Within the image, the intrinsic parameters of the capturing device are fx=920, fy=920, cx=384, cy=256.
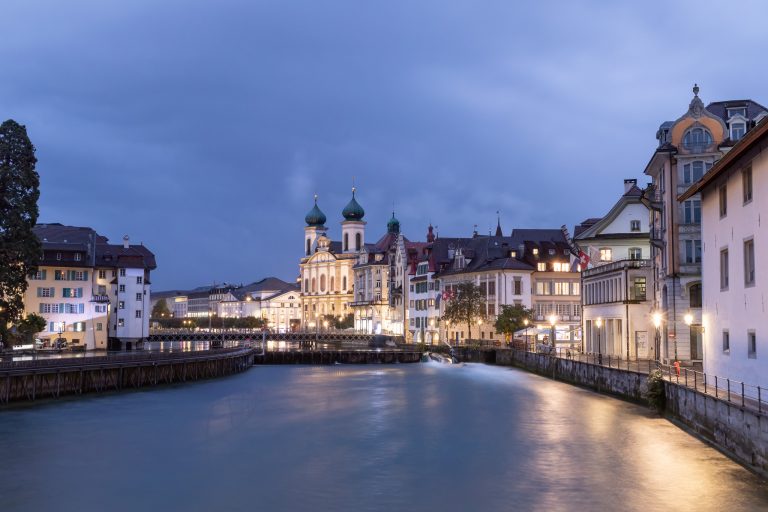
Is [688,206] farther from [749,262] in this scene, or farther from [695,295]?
[749,262]

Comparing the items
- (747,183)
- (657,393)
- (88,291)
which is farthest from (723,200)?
(88,291)

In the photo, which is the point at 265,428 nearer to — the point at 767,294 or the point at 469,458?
the point at 469,458

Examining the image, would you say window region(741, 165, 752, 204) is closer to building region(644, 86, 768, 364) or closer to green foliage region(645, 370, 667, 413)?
green foliage region(645, 370, 667, 413)

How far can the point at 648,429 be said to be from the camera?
131ft

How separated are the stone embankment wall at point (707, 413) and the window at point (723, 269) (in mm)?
4478

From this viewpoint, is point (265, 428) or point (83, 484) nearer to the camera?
point (83, 484)

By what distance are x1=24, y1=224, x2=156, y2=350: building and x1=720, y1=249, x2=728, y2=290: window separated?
258 feet

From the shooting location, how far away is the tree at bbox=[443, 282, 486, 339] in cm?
10719

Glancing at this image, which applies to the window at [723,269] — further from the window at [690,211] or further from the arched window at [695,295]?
the window at [690,211]

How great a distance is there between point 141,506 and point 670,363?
35194 mm

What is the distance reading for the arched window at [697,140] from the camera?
54.5 metres

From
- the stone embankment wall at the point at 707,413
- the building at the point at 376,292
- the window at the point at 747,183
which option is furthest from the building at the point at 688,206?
the building at the point at 376,292

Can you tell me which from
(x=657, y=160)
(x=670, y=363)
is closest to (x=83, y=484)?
(x=670, y=363)

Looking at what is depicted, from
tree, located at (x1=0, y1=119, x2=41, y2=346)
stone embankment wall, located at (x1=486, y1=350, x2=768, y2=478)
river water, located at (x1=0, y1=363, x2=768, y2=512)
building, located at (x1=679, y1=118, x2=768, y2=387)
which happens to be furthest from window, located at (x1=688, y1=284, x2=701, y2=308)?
tree, located at (x1=0, y1=119, x2=41, y2=346)
